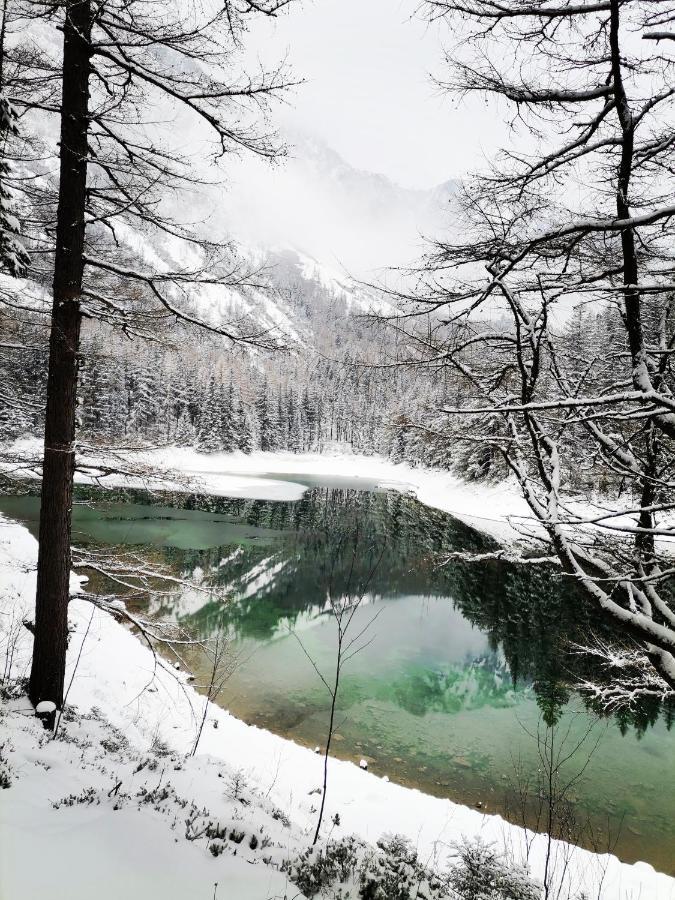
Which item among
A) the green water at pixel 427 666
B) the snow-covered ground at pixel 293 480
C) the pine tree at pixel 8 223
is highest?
the pine tree at pixel 8 223

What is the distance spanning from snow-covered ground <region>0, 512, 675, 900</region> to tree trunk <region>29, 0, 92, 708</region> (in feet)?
3.12

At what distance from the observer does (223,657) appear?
1058 centimetres

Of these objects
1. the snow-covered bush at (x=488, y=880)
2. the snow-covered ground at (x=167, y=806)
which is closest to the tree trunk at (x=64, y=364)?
the snow-covered ground at (x=167, y=806)

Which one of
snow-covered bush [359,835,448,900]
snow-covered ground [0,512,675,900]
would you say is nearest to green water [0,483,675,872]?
snow-covered ground [0,512,675,900]

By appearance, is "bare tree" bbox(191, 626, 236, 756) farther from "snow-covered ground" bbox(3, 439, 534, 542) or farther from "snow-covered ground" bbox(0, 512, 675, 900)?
"snow-covered ground" bbox(3, 439, 534, 542)

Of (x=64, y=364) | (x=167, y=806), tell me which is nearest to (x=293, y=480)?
(x=64, y=364)

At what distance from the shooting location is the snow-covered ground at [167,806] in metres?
2.63

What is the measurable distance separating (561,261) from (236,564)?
646 inches

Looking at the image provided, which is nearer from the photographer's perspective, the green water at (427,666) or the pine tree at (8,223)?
the pine tree at (8,223)

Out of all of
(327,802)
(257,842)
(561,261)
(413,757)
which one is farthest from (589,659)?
(561,261)

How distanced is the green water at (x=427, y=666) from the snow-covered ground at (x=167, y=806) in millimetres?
957

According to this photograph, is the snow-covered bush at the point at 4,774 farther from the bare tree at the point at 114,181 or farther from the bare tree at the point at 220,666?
the bare tree at the point at 220,666

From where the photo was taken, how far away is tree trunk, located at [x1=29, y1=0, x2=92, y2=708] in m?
4.27

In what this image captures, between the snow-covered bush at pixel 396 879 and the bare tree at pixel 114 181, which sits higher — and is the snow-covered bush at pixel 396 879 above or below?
below
